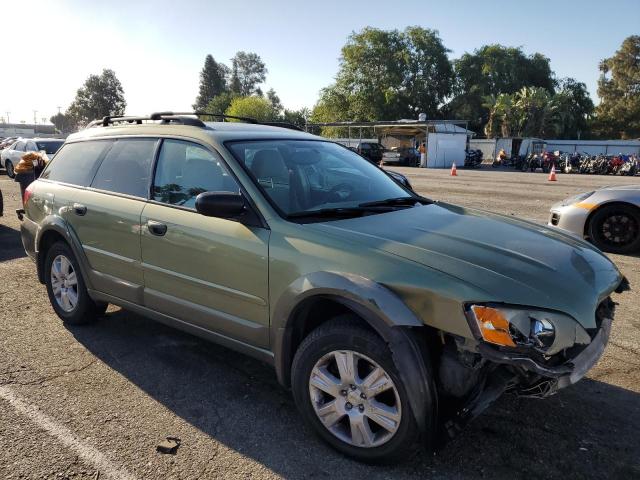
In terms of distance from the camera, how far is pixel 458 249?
2.65 meters

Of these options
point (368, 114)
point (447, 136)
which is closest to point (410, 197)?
point (447, 136)

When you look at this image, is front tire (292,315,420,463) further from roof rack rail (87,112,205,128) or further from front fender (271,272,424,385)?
roof rack rail (87,112,205,128)

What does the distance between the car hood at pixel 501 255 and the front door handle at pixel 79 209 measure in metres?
2.20

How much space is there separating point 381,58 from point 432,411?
209 ft

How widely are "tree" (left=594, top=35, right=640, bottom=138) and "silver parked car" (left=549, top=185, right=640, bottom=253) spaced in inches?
2434

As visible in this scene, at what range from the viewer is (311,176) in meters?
3.60

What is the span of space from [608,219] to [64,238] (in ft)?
21.9

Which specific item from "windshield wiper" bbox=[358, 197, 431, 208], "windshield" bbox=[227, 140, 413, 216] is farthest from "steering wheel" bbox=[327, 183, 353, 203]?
"windshield wiper" bbox=[358, 197, 431, 208]

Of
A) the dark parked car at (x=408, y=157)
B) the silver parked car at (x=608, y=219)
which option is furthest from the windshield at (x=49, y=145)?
the dark parked car at (x=408, y=157)

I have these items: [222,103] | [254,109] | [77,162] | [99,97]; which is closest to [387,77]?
[254,109]

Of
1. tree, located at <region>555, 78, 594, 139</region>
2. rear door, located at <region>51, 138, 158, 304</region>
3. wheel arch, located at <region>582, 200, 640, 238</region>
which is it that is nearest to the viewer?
rear door, located at <region>51, 138, 158, 304</region>

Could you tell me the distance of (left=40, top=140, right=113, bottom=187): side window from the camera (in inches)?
169

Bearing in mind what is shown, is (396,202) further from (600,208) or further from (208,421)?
(600,208)

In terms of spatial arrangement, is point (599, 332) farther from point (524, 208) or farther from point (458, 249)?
point (524, 208)
